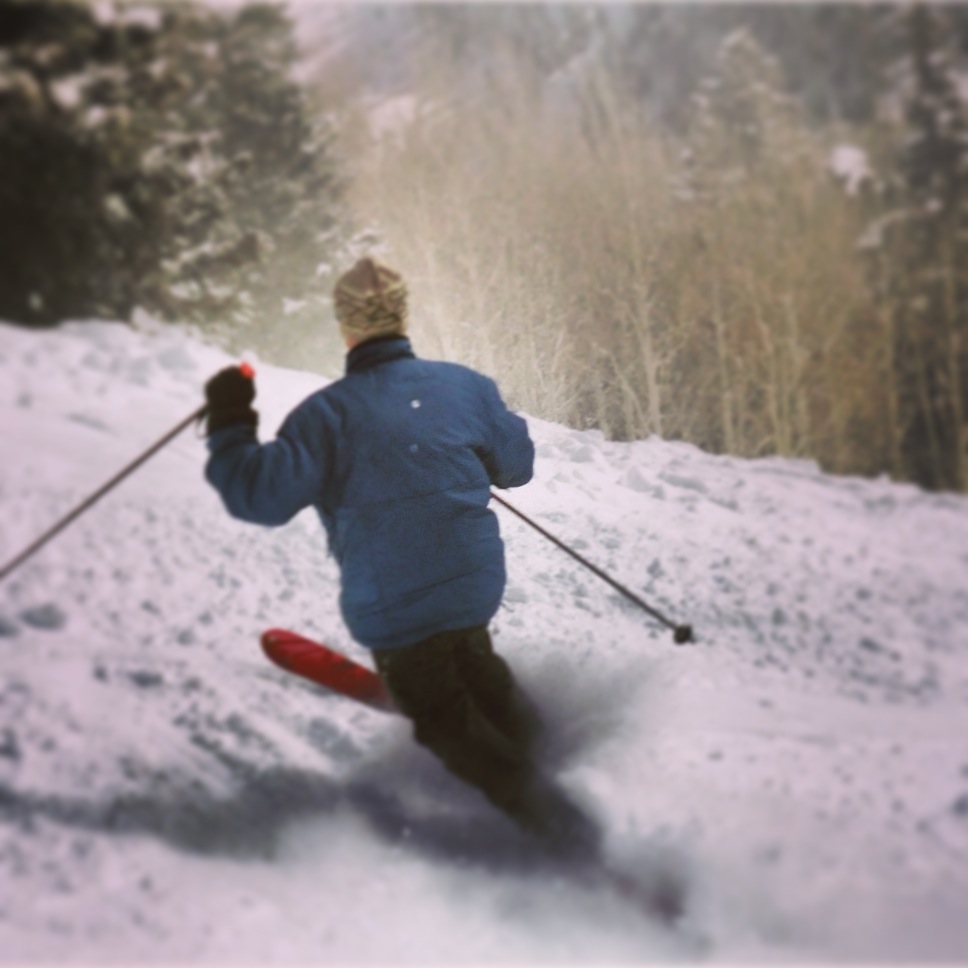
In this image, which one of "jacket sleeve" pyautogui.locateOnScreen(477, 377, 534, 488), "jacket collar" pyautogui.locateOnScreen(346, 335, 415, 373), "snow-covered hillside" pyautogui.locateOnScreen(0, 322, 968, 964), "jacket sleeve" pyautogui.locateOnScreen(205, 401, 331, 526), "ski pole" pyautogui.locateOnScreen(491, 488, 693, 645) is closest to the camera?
"snow-covered hillside" pyautogui.locateOnScreen(0, 322, 968, 964)

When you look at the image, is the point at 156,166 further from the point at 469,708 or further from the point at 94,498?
the point at 469,708

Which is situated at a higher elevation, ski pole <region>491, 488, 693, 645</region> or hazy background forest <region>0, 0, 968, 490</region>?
hazy background forest <region>0, 0, 968, 490</region>

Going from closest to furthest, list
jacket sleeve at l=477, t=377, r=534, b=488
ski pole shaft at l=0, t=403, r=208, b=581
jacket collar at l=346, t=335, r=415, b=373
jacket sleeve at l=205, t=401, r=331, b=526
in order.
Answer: jacket sleeve at l=205, t=401, r=331, b=526
ski pole shaft at l=0, t=403, r=208, b=581
jacket collar at l=346, t=335, r=415, b=373
jacket sleeve at l=477, t=377, r=534, b=488

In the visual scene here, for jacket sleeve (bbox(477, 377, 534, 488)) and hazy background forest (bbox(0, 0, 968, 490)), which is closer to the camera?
hazy background forest (bbox(0, 0, 968, 490))

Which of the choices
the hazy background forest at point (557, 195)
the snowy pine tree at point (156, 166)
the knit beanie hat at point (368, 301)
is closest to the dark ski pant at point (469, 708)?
the knit beanie hat at point (368, 301)

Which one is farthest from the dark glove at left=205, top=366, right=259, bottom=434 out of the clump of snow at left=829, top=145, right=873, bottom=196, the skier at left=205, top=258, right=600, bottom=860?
the clump of snow at left=829, top=145, right=873, bottom=196

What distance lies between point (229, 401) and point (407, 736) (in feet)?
3.99

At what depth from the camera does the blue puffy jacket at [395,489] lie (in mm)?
2176

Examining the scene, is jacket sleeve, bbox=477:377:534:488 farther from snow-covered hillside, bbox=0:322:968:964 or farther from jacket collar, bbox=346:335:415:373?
snow-covered hillside, bbox=0:322:968:964

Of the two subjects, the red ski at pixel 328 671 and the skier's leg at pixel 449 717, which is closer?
the skier's leg at pixel 449 717

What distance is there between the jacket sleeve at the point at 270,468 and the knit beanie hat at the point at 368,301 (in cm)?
33

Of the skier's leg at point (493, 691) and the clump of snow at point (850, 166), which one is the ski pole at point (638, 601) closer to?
the skier's leg at point (493, 691)

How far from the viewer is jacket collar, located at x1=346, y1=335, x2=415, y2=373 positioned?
228 cm

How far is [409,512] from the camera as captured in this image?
2238 millimetres
